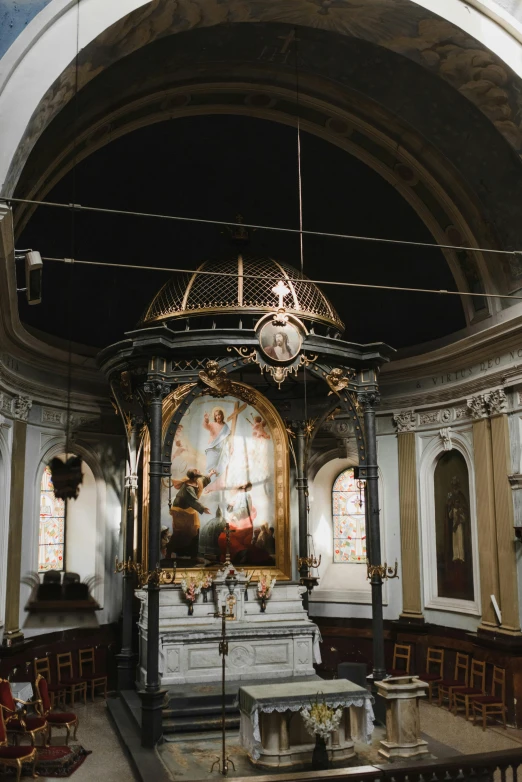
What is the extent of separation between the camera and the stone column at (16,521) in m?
11.1

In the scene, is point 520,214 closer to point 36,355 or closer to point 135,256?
point 135,256

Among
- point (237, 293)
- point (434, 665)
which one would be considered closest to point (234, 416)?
point (237, 293)

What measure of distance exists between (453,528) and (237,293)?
5402mm

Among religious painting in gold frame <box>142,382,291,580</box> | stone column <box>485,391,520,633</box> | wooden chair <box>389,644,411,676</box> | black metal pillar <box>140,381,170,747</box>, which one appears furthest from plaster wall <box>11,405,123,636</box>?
stone column <box>485,391,520,633</box>

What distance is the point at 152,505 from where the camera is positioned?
9680 mm

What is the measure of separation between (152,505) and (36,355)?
11.8 feet

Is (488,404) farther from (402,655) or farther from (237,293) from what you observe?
(402,655)

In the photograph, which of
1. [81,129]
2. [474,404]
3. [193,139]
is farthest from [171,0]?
[474,404]

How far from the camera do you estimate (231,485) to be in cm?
1260

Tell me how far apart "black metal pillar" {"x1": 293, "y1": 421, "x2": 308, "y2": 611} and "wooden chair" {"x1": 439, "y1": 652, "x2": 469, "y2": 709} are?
2.74 metres

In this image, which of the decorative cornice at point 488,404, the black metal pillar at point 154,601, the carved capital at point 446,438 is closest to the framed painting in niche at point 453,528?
the carved capital at point 446,438

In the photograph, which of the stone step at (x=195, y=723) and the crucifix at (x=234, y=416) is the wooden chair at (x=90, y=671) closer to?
the stone step at (x=195, y=723)

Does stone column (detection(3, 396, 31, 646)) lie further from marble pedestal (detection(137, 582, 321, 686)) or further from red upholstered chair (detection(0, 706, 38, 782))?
red upholstered chair (detection(0, 706, 38, 782))

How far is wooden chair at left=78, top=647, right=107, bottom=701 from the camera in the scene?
11.9 meters
